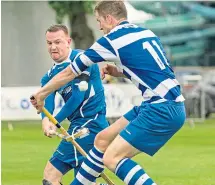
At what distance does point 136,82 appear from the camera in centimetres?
911

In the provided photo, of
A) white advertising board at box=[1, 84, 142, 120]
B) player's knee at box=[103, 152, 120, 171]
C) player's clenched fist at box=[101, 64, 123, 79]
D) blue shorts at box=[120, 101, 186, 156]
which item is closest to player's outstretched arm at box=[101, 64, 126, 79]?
player's clenched fist at box=[101, 64, 123, 79]

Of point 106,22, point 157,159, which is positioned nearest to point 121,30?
point 106,22

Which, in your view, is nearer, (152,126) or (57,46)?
(152,126)

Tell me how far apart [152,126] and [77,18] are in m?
26.1

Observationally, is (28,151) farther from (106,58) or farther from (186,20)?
(186,20)

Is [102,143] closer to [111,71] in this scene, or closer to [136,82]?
[136,82]

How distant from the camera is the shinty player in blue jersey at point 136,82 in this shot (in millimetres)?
8977

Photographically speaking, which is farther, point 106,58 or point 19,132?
point 19,132

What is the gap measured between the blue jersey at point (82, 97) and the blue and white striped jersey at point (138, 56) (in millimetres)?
1192

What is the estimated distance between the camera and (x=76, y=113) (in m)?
10.4

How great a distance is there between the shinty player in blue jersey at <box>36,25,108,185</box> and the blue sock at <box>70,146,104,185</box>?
899 mm

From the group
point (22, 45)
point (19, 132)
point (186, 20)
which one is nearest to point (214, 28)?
Result: point (186, 20)

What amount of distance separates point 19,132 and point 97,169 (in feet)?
50.2

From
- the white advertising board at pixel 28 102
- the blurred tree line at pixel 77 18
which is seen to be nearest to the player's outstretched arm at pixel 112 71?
the white advertising board at pixel 28 102
